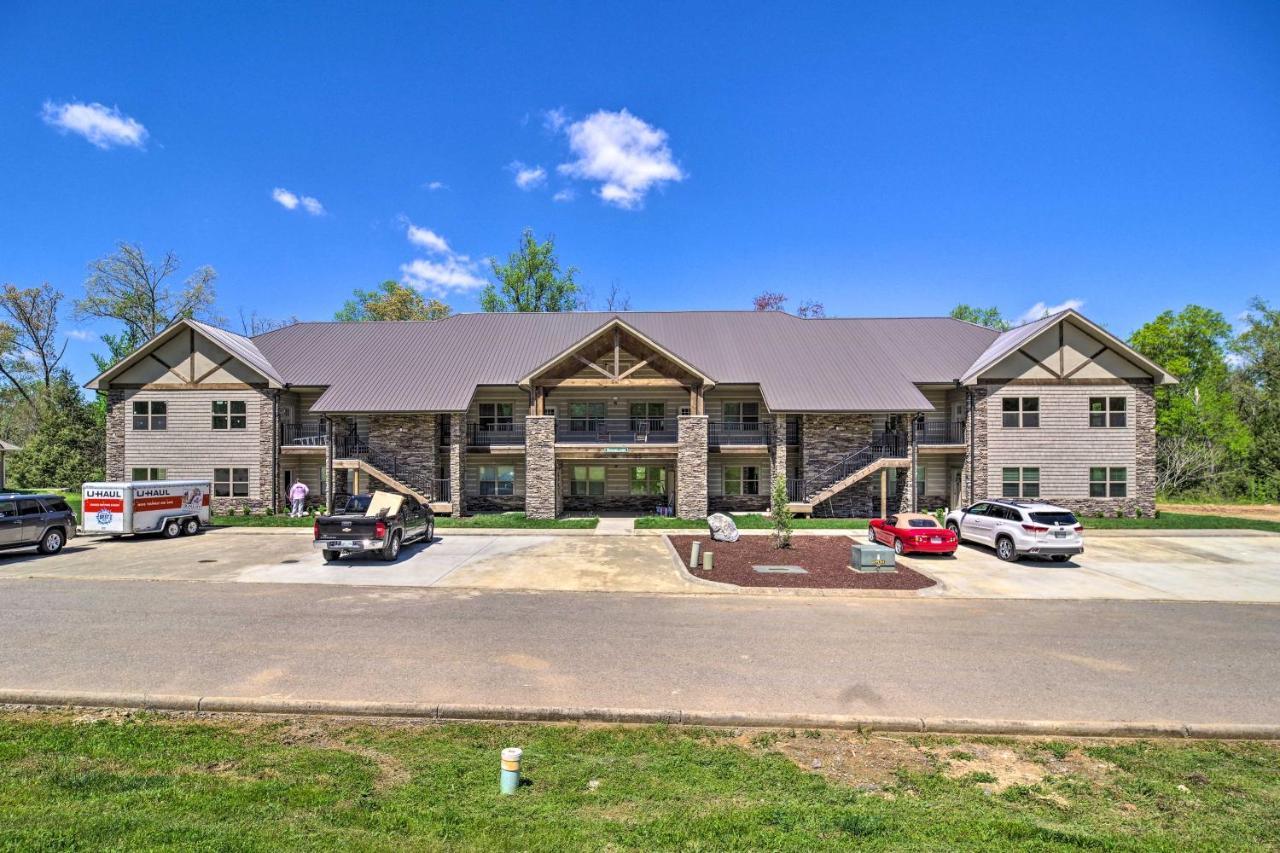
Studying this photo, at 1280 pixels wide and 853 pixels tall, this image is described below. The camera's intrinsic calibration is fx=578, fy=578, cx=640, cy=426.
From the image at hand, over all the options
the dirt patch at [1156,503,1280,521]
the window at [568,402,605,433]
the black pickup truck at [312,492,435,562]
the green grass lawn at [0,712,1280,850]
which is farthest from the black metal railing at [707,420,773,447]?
the dirt patch at [1156,503,1280,521]

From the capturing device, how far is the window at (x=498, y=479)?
29.6m

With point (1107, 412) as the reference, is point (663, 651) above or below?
below

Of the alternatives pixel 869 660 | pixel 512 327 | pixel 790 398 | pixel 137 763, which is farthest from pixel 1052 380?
pixel 137 763

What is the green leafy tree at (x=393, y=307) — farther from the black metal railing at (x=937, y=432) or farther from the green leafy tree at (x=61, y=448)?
the black metal railing at (x=937, y=432)

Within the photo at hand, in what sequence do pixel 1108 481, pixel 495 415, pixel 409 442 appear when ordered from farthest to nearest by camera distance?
pixel 495 415, pixel 409 442, pixel 1108 481

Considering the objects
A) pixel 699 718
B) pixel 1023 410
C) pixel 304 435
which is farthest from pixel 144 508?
pixel 1023 410

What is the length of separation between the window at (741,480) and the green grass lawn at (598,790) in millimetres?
22225

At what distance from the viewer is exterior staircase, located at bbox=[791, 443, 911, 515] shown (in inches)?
1033

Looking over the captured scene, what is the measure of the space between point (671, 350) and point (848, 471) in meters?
10.4

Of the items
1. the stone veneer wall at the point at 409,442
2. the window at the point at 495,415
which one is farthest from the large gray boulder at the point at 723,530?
the stone veneer wall at the point at 409,442

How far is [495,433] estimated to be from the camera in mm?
29125

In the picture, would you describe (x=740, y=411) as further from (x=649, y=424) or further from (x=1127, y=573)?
(x=1127, y=573)

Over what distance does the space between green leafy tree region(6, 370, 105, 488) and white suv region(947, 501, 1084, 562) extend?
55.2 m

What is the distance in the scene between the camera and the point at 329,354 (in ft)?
104
